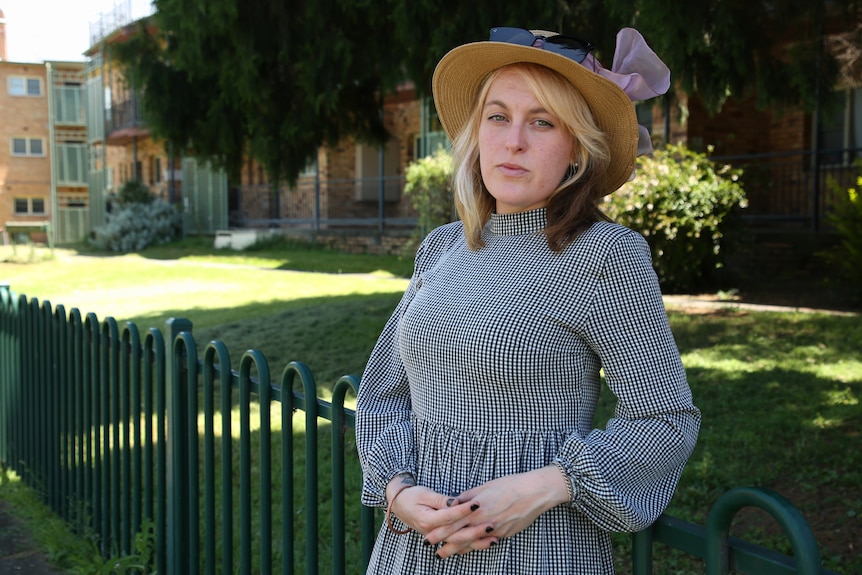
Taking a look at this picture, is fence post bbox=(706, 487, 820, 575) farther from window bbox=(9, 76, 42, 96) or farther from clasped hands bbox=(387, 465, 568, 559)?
window bbox=(9, 76, 42, 96)

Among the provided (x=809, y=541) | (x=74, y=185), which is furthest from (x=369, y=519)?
(x=74, y=185)

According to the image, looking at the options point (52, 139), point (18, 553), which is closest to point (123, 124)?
point (52, 139)

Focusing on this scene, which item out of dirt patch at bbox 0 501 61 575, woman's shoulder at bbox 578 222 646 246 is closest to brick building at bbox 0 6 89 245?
dirt patch at bbox 0 501 61 575

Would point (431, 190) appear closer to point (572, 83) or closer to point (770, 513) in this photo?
point (572, 83)

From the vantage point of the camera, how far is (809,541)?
53.4 inches

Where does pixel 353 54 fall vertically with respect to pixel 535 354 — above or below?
above

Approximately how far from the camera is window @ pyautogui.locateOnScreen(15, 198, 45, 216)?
128ft

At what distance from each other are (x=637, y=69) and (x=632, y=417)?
2.43ft

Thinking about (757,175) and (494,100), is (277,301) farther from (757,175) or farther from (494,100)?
(494,100)

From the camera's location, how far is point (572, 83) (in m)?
1.86

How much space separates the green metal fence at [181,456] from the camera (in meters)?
1.69

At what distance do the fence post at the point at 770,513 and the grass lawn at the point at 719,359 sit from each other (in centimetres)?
237

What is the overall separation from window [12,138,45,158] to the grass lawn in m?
26.1

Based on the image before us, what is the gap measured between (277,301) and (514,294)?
9.94 meters
